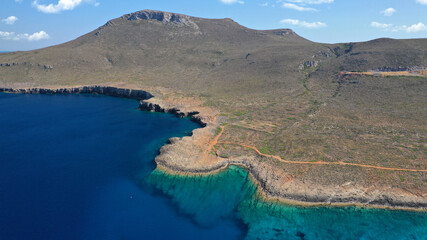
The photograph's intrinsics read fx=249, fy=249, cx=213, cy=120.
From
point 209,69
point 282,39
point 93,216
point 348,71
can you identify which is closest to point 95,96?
point 209,69

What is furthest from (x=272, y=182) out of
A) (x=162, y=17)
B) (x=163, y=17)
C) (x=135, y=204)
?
(x=162, y=17)

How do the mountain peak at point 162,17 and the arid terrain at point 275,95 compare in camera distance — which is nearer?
the arid terrain at point 275,95

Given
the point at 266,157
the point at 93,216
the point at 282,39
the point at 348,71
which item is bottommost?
the point at 93,216

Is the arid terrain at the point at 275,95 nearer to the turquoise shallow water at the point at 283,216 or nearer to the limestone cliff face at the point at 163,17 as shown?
the limestone cliff face at the point at 163,17

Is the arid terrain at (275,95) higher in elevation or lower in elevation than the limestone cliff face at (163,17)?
lower

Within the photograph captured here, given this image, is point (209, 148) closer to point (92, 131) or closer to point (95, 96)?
point (92, 131)

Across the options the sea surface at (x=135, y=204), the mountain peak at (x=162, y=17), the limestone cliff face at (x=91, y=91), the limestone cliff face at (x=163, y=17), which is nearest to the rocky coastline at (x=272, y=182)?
the sea surface at (x=135, y=204)
